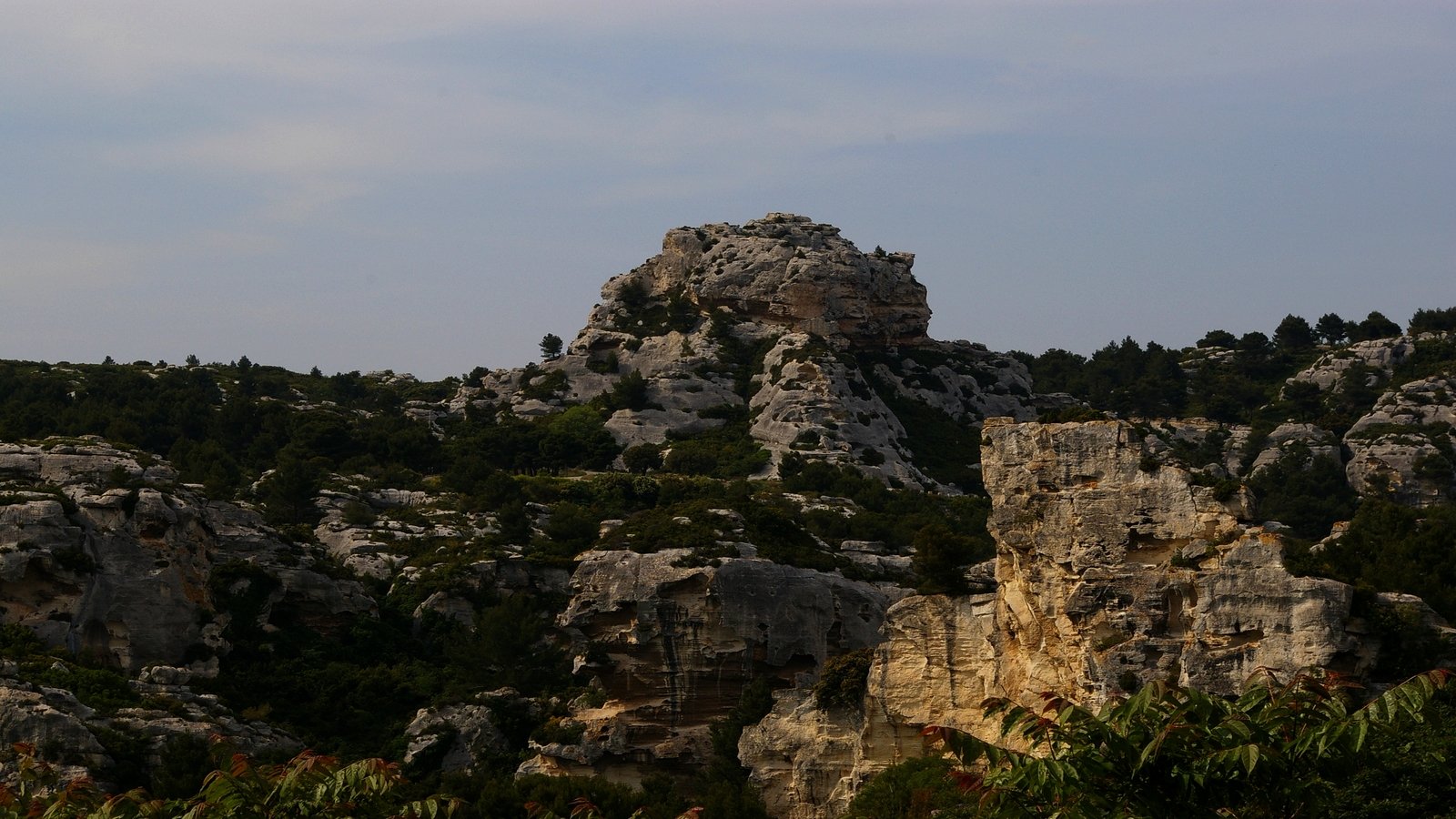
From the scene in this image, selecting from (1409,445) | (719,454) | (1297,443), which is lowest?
(719,454)

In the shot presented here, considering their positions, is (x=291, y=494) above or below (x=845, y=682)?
above

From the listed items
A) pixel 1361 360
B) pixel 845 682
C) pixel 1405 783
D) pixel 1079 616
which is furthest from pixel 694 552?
pixel 1361 360

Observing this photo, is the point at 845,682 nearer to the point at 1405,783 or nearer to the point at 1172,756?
the point at 1405,783

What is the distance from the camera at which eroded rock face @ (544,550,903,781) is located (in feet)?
189

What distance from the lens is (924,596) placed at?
49.2m

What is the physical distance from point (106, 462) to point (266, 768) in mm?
46408

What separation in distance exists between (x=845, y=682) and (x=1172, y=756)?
31.4m

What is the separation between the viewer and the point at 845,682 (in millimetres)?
50969

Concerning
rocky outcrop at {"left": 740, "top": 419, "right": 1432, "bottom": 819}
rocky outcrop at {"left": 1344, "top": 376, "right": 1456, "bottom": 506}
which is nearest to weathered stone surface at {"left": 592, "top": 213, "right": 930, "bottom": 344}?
rocky outcrop at {"left": 1344, "top": 376, "right": 1456, "bottom": 506}

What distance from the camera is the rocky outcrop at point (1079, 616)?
3959 centimetres

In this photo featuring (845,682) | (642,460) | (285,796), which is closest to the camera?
(285,796)

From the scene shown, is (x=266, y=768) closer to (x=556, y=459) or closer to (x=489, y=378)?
(x=556, y=459)

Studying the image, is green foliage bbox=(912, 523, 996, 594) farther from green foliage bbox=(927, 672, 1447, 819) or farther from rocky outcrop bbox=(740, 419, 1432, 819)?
green foliage bbox=(927, 672, 1447, 819)

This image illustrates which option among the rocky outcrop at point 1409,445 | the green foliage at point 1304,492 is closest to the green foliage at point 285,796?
the green foliage at point 1304,492
